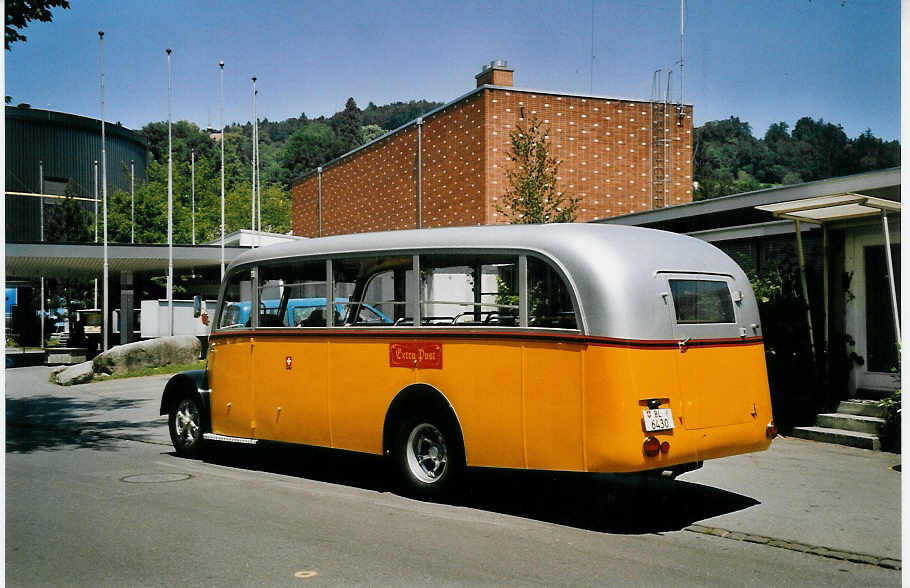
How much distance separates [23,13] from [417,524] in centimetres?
916

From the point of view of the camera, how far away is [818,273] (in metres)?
13.1

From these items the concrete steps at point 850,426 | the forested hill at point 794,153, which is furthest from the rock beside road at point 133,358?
the concrete steps at point 850,426

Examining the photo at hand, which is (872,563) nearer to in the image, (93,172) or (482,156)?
(482,156)

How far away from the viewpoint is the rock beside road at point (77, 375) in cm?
2356

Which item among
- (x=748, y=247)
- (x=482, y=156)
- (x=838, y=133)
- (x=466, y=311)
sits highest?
(x=482, y=156)

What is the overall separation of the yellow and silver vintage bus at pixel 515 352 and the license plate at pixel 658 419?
1 cm

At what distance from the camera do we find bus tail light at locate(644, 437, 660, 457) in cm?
709

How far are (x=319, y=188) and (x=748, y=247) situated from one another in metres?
34.9

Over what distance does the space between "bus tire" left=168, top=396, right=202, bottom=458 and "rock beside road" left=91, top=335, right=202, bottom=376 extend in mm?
14015

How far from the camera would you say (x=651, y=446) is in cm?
711

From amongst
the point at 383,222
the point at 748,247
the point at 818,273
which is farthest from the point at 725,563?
the point at 383,222

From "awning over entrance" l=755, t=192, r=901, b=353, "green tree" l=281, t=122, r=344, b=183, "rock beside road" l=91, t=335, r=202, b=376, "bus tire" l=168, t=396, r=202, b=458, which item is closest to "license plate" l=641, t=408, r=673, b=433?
"awning over entrance" l=755, t=192, r=901, b=353

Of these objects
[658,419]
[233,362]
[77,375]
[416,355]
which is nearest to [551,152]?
[77,375]

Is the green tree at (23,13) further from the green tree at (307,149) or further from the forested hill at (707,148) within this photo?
the green tree at (307,149)
